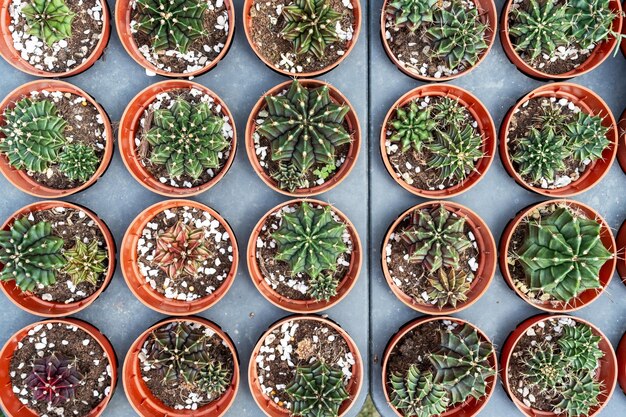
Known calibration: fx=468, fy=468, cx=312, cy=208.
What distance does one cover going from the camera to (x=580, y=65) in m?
3.27

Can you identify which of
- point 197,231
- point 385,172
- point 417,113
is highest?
point 417,113

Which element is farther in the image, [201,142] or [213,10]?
[213,10]

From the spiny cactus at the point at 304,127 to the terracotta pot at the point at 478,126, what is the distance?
461 mm

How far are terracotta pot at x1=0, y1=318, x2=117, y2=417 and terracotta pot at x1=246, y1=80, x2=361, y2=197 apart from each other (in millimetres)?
1526

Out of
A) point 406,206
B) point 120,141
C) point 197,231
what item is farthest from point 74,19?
point 406,206

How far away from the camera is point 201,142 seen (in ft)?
9.33

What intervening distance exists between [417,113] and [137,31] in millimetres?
1958

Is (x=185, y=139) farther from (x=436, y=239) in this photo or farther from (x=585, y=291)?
(x=585, y=291)

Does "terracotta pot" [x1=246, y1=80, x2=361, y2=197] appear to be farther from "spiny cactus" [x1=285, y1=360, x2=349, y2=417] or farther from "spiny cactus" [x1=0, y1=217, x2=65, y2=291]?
"spiny cactus" [x1=0, y1=217, x2=65, y2=291]

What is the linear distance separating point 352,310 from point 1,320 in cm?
241

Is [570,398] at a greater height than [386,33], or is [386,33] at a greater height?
[386,33]

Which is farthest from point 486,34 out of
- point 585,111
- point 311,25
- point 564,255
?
point 564,255

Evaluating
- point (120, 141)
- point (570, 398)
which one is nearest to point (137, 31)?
point (120, 141)

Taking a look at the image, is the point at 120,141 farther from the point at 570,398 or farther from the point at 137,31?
the point at 570,398
